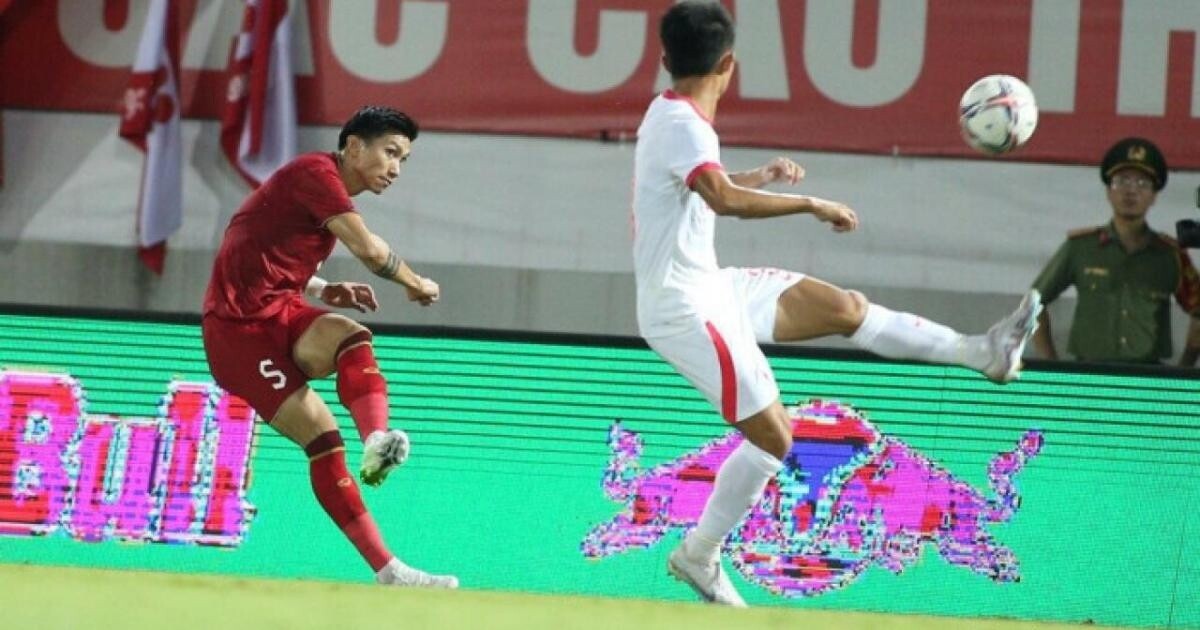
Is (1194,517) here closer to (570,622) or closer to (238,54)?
(570,622)

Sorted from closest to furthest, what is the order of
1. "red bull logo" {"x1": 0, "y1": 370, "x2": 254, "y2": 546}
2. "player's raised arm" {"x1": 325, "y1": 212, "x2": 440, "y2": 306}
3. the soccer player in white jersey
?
the soccer player in white jersey → "player's raised arm" {"x1": 325, "y1": 212, "x2": 440, "y2": 306} → "red bull logo" {"x1": 0, "y1": 370, "x2": 254, "y2": 546}

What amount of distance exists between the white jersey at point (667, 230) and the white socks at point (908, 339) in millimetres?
483

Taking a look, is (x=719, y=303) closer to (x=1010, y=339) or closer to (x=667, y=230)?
(x=667, y=230)

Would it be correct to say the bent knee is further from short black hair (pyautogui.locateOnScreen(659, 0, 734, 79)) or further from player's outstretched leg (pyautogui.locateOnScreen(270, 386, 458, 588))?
player's outstretched leg (pyautogui.locateOnScreen(270, 386, 458, 588))

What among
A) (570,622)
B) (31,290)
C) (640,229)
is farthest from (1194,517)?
(31,290)

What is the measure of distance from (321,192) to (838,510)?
208 centimetres

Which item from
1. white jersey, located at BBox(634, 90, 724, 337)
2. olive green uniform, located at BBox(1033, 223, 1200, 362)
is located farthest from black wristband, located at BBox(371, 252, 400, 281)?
olive green uniform, located at BBox(1033, 223, 1200, 362)

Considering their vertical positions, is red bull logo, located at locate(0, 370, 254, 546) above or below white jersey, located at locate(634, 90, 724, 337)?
below

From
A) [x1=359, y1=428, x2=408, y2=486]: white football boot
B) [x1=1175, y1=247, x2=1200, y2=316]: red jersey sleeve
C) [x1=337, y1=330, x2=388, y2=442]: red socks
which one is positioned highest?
[x1=1175, y1=247, x2=1200, y2=316]: red jersey sleeve

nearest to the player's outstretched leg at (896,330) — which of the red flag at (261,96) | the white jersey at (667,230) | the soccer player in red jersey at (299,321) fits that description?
the white jersey at (667,230)

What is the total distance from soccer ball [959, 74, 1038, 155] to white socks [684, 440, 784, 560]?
1393 millimetres

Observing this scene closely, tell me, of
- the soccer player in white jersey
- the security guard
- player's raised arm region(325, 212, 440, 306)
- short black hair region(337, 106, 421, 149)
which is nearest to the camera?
the soccer player in white jersey

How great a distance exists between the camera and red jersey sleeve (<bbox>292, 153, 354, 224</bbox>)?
625cm

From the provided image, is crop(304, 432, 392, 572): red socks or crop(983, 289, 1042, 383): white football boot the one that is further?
crop(304, 432, 392, 572): red socks
